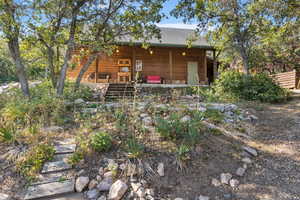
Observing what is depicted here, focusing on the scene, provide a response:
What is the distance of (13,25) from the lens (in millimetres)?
4461

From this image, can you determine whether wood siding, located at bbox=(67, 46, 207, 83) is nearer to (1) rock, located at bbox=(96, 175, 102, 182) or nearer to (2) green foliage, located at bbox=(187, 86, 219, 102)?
(2) green foliage, located at bbox=(187, 86, 219, 102)

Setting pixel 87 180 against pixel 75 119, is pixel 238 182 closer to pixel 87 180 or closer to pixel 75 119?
pixel 87 180

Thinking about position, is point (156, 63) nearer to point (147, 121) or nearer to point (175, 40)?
point (175, 40)

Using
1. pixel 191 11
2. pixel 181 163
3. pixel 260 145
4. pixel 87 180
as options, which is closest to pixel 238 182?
pixel 181 163

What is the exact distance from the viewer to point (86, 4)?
239 inches

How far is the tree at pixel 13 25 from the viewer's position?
4.41 metres

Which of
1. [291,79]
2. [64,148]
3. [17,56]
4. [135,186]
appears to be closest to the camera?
[135,186]

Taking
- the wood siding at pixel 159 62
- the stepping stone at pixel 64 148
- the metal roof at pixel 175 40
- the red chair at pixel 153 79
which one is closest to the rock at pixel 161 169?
the stepping stone at pixel 64 148

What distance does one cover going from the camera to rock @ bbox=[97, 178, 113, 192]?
2.38m

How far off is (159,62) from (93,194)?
10854 mm

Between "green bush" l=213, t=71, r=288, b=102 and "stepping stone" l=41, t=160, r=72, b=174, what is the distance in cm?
629

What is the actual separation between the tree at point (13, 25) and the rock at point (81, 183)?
13.5ft

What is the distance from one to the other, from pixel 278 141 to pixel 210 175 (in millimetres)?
2014

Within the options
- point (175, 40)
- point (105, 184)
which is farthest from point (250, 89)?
Result: point (105, 184)
